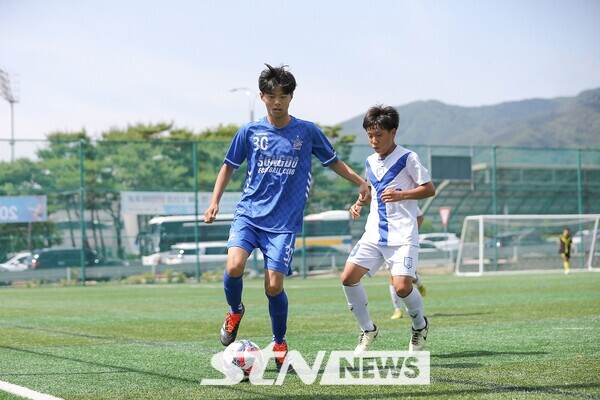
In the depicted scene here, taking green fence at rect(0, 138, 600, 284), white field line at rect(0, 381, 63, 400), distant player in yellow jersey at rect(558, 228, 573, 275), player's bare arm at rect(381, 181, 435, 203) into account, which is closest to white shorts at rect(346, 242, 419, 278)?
player's bare arm at rect(381, 181, 435, 203)

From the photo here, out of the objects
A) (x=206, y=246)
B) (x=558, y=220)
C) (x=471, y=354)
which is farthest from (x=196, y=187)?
(x=471, y=354)

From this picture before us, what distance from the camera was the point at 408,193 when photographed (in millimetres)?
7195

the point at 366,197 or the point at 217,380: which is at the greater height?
the point at 366,197

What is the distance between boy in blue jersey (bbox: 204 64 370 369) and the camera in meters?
6.64

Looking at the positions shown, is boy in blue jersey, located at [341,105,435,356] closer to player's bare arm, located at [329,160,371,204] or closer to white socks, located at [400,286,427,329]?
white socks, located at [400,286,427,329]

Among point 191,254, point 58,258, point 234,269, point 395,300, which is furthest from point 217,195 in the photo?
point 191,254

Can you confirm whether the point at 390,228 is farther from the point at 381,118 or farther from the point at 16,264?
the point at 16,264

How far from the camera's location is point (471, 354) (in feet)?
24.9

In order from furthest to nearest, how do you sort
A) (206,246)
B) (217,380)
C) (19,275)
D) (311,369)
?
(206,246) < (19,275) < (311,369) < (217,380)

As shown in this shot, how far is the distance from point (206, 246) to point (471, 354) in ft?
74.4

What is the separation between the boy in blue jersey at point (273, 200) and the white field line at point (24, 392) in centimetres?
154

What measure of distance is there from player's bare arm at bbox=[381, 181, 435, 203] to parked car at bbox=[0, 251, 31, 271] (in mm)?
21723

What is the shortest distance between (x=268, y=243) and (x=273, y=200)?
31 cm

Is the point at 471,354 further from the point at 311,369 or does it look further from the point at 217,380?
the point at 217,380
